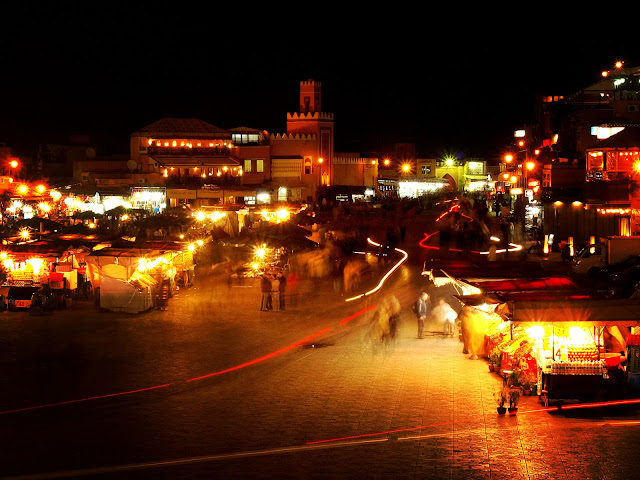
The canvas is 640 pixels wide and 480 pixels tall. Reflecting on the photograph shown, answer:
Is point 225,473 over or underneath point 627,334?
underneath

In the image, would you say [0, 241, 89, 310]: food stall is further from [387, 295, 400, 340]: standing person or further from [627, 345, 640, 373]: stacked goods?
[627, 345, 640, 373]: stacked goods

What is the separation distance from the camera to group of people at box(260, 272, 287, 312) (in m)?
20.4

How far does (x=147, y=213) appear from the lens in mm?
41688

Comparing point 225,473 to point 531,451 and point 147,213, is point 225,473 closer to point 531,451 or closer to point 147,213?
point 531,451

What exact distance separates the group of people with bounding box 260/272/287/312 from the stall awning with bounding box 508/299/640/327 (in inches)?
389

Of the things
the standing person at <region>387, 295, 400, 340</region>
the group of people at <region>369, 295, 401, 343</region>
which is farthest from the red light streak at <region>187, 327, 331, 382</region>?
the standing person at <region>387, 295, 400, 340</region>

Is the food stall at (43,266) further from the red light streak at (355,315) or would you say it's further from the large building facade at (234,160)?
the large building facade at (234,160)

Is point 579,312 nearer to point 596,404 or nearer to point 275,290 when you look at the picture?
point 596,404

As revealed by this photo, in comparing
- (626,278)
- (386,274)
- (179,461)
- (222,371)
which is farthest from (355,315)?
(179,461)

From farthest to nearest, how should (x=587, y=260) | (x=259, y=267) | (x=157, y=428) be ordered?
(x=259, y=267), (x=587, y=260), (x=157, y=428)

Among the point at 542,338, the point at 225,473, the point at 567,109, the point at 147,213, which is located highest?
the point at 567,109

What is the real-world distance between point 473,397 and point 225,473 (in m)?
4.44

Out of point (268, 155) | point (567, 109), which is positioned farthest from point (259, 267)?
point (268, 155)

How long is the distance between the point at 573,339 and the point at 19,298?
14478mm
